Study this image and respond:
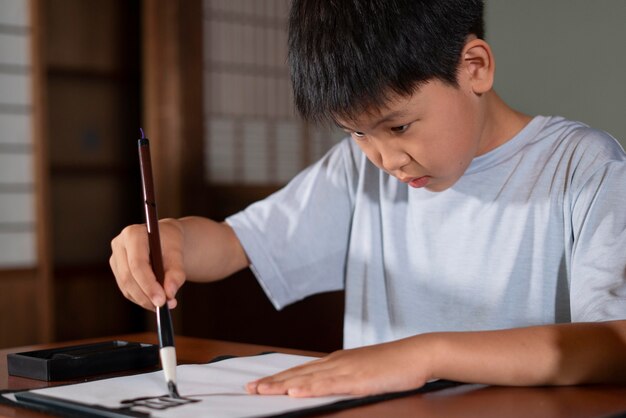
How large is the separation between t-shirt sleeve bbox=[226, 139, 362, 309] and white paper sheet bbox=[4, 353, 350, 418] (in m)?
0.47

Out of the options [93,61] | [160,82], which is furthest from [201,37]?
[93,61]

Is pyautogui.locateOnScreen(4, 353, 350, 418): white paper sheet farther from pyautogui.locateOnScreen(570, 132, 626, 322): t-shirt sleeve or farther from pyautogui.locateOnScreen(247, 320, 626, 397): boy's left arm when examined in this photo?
pyautogui.locateOnScreen(570, 132, 626, 322): t-shirt sleeve

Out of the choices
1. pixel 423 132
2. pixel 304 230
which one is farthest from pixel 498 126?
pixel 304 230

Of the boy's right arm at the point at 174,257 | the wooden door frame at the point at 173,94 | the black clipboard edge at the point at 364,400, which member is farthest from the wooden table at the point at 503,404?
the wooden door frame at the point at 173,94

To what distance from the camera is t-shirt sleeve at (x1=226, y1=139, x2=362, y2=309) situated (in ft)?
5.18

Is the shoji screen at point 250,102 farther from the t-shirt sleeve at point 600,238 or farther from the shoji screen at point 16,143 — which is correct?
the t-shirt sleeve at point 600,238

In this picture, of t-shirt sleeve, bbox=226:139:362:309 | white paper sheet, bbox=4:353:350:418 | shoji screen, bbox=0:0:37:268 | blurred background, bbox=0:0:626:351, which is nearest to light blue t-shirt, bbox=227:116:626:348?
t-shirt sleeve, bbox=226:139:362:309

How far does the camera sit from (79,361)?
111cm

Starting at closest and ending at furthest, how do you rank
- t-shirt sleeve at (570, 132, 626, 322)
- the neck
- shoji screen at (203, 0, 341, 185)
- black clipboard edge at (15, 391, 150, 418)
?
black clipboard edge at (15, 391, 150, 418) < t-shirt sleeve at (570, 132, 626, 322) < the neck < shoji screen at (203, 0, 341, 185)

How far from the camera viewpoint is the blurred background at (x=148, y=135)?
372cm

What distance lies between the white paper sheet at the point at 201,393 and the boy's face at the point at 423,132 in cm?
32

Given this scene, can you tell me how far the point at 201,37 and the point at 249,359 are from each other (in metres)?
2.87

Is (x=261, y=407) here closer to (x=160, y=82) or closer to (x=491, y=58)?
(x=491, y=58)

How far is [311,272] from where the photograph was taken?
5.30ft
